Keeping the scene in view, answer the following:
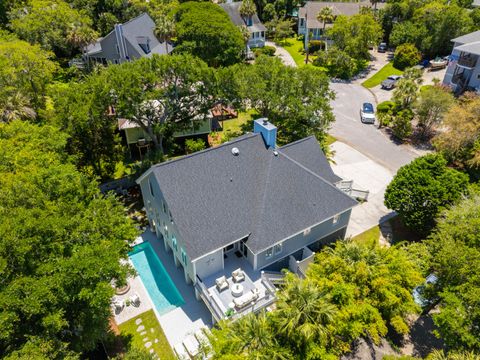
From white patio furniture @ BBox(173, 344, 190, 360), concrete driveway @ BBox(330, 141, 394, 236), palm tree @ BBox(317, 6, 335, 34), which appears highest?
palm tree @ BBox(317, 6, 335, 34)

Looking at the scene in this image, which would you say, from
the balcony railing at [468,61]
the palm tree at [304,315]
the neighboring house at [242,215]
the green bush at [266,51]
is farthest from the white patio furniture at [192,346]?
the green bush at [266,51]

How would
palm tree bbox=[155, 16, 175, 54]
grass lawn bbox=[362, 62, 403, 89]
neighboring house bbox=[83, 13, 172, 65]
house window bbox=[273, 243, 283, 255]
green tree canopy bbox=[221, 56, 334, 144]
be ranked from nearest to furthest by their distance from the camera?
house window bbox=[273, 243, 283, 255] < green tree canopy bbox=[221, 56, 334, 144] < palm tree bbox=[155, 16, 175, 54] < neighboring house bbox=[83, 13, 172, 65] < grass lawn bbox=[362, 62, 403, 89]

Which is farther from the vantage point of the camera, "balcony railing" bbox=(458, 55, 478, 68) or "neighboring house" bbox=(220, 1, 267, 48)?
"neighboring house" bbox=(220, 1, 267, 48)

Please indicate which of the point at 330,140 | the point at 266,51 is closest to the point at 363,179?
the point at 330,140

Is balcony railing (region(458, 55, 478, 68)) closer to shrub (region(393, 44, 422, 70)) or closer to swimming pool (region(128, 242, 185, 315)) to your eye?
shrub (region(393, 44, 422, 70))

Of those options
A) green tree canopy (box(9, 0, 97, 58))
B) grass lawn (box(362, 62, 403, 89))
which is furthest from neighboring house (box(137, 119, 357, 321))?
green tree canopy (box(9, 0, 97, 58))

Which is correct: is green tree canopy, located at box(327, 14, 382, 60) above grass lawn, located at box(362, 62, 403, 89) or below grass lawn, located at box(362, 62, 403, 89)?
above

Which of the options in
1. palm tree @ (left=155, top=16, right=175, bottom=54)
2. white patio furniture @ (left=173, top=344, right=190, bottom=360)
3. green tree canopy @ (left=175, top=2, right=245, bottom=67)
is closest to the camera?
white patio furniture @ (left=173, top=344, right=190, bottom=360)

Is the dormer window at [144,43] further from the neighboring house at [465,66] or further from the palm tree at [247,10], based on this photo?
the neighboring house at [465,66]

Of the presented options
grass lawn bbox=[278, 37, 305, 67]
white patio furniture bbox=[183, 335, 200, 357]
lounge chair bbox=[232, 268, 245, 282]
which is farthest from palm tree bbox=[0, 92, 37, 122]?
grass lawn bbox=[278, 37, 305, 67]
